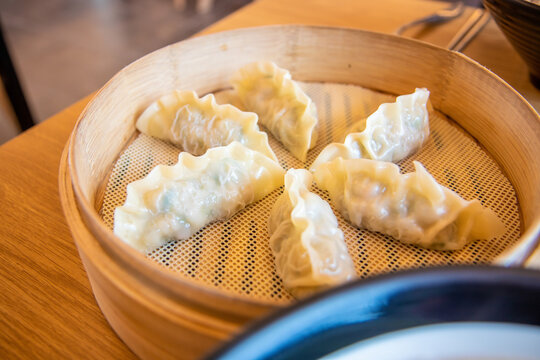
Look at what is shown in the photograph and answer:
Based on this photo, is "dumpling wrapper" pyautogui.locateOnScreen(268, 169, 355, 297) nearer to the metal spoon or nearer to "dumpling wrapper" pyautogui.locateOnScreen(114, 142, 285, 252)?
"dumpling wrapper" pyautogui.locateOnScreen(114, 142, 285, 252)

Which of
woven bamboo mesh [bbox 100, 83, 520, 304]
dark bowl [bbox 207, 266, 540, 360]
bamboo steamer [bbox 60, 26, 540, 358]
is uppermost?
dark bowl [bbox 207, 266, 540, 360]

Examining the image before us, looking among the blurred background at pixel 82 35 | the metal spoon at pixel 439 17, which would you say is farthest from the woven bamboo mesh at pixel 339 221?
the blurred background at pixel 82 35

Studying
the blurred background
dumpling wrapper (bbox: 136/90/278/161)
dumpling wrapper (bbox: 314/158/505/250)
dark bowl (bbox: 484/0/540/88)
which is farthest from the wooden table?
the blurred background

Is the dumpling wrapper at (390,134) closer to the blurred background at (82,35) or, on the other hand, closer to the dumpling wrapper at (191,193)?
the dumpling wrapper at (191,193)

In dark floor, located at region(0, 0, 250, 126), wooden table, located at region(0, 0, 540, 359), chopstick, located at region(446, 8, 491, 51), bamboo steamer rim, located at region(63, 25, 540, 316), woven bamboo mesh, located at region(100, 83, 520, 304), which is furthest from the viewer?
dark floor, located at region(0, 0, 250, 126)

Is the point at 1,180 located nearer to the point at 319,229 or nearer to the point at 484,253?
the point at 319,229
